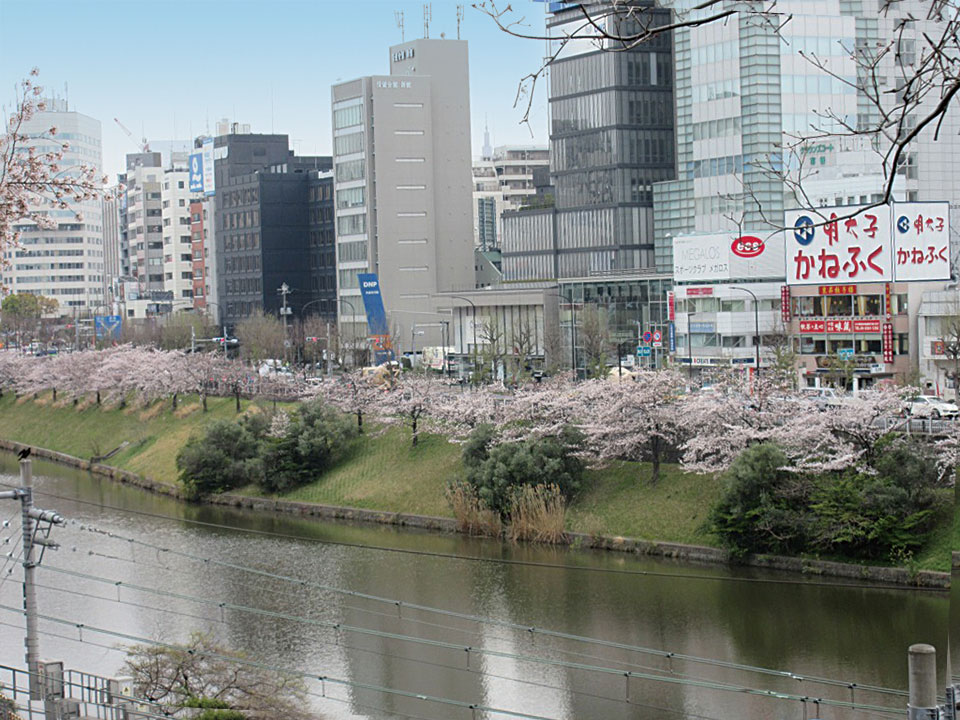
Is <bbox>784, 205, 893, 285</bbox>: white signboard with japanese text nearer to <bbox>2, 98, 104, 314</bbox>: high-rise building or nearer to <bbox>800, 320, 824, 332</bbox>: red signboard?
<bbox>800, 320, 824, 332</bbox>: red signboard

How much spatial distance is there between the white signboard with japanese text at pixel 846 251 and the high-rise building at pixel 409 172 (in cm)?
2596

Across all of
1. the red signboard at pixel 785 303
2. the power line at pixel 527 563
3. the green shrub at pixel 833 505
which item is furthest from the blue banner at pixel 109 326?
the green shrub at pixel 833 505

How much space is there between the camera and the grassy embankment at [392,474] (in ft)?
85.8

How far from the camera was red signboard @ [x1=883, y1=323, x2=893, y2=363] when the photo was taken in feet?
123

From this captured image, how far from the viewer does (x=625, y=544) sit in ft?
84.5

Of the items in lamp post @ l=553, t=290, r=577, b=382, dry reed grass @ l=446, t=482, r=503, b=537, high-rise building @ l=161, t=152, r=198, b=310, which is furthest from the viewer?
high-rise building @ l=161, t=152, r=198, b=310

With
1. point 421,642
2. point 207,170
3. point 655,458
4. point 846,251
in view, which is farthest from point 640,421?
point 207,170

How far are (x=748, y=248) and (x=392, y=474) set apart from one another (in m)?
17.3

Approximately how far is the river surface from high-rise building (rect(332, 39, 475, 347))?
34350 millimetres

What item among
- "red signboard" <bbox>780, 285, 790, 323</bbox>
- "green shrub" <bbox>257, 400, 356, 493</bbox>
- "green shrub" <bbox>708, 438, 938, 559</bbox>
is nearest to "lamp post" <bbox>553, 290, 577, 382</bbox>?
"red signboard" <bbox>780, 285, 790, 323</bbox>

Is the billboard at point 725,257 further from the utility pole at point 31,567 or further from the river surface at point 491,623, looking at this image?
the utility pole at point 31,567

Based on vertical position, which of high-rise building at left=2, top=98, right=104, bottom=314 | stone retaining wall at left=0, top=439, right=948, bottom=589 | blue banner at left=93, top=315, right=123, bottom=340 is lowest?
stone retaining wall at left=0, top=439, right=948, bottom=589

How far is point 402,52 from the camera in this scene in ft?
206

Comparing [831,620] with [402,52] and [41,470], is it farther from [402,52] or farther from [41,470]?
[402,52]
